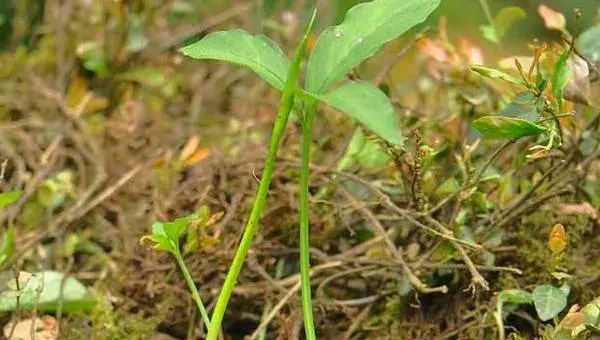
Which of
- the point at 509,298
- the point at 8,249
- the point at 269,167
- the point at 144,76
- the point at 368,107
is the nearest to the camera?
the point at 368,107

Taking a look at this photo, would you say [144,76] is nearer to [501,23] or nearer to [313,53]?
[501,23]

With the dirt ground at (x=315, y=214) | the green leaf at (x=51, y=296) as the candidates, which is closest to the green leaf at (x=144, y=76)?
the dirt ground at (x=315, y=214)

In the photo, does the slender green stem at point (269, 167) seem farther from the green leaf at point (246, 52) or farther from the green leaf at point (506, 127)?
the green leaf at point (506, 127)

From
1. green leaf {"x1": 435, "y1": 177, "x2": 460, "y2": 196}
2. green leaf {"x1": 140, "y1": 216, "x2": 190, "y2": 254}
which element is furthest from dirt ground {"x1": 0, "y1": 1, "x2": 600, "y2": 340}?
green leaf {"x1": 140, "y1": 216, "x2": 190, "y2": 254}

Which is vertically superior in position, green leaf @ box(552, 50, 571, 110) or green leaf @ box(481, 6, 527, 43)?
green leaf @ box(552, 50, 571, 110)

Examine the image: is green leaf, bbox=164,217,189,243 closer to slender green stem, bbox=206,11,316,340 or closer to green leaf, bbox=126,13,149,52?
slender green stem, bbox=206,11,316,340

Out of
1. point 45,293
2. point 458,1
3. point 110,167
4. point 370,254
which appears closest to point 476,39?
point 458,1

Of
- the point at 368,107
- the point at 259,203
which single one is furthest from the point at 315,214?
the point at 368,107
